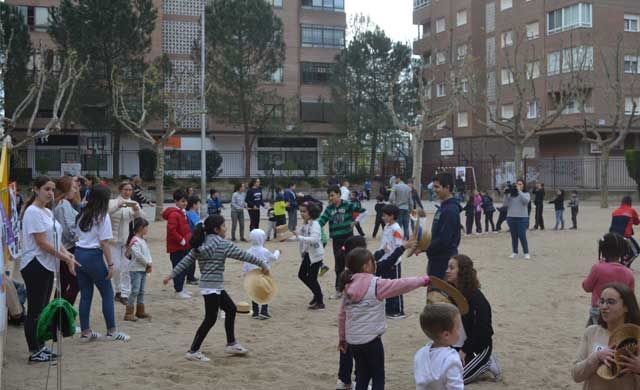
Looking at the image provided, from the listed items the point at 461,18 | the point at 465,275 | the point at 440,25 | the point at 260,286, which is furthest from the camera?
the point at 440,25

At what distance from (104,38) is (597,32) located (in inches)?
1195

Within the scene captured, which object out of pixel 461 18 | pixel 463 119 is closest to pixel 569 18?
pixel 461 18

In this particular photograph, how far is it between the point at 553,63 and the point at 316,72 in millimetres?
17870

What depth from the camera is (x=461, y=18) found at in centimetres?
5606

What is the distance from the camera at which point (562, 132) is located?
47.1 metres

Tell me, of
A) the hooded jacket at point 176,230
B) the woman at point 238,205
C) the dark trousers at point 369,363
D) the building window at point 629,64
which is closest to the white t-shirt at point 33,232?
the dark trousers at point 369,363

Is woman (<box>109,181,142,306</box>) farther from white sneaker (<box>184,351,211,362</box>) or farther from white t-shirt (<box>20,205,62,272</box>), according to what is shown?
white sneaker (<box>184,351,211,362</box>)

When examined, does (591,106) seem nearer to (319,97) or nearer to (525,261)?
(319,97)

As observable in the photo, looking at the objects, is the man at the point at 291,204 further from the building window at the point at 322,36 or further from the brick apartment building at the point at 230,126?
the building window at the point at 322,36

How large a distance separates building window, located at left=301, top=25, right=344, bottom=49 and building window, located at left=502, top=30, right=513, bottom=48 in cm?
1269

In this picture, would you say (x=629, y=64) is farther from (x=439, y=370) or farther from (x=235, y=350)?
(x=439, y=370)

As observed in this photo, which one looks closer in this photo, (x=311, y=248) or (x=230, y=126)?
(x=311, y=248)

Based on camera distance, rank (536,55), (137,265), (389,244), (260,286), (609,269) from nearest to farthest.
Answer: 1. (609,269)
2. (260,286)
3. (389,244)
4. (137,265)
5. (536,55)

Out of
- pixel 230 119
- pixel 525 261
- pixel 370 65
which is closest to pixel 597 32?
pixel 370 65
